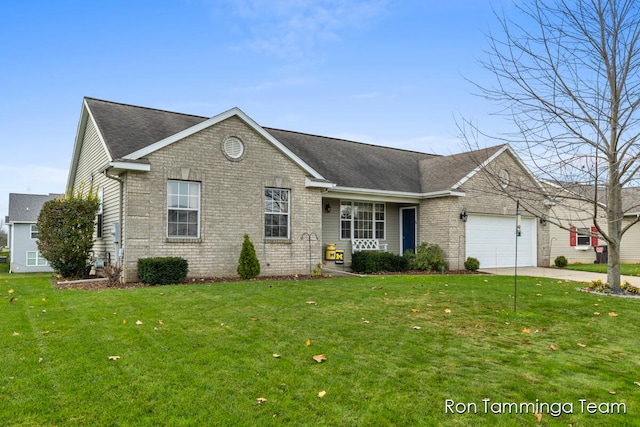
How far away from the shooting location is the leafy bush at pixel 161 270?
11.2m

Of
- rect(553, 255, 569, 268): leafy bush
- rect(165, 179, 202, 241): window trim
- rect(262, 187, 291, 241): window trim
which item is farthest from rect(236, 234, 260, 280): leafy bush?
rect(553, 255, 569, 268): leafy bush

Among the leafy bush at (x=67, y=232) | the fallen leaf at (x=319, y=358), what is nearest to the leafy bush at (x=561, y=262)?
the fallen leaf at (x=319, y=358)

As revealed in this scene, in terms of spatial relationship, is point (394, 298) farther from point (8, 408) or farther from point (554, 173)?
point (8, 408)

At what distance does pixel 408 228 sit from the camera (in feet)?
61.5

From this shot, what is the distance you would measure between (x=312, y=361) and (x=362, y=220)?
13369 mm

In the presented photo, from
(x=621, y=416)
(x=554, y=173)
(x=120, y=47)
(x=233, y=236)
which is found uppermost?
(x=120, y=47)

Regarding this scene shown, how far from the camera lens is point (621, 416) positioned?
12.0 feet

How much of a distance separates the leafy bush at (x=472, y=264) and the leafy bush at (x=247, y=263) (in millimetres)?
8390

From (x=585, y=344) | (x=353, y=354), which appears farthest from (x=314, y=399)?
(x=585, y=344)

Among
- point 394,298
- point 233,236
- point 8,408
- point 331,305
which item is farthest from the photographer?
point 233,236

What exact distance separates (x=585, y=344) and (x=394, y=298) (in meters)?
3.75

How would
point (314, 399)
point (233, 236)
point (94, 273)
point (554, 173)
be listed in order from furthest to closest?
point (94, 273)
point (233, 236)
point (554, 173)
point (314, 399)

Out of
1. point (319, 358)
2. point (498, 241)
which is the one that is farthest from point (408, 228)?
point (319, 358)

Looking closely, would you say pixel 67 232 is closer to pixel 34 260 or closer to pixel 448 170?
pixel 448 170
